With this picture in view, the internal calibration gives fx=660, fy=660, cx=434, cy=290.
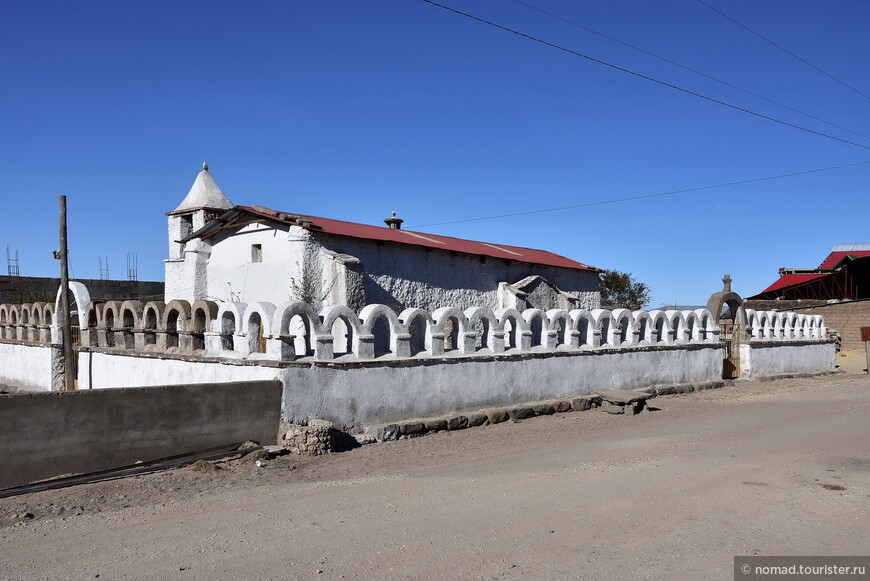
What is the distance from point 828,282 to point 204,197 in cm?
3436

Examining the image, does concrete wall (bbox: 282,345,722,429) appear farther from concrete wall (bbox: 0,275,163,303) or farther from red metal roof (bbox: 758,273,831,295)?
red metal roof (bbox: 758,273,831,295)

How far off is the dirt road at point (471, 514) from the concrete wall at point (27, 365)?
7358 mm

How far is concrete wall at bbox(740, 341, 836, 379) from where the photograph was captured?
17.3m

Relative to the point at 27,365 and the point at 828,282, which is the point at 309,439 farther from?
the point at 828,282

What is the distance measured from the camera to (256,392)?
8.01m

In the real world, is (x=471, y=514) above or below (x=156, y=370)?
below

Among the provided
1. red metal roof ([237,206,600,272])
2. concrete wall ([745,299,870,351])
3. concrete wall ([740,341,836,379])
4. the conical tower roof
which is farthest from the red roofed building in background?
the conical tower roof

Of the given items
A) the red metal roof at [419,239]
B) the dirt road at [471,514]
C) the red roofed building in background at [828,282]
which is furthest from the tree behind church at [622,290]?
the dirt road at [471,514]

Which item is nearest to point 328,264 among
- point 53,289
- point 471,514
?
point 471,514

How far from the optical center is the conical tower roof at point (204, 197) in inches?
712

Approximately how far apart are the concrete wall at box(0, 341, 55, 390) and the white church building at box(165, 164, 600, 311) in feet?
12.9

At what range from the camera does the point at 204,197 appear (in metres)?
18.2

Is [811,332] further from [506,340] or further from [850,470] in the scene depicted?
[850,470]

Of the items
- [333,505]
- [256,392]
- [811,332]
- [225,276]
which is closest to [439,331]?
[256,392]
